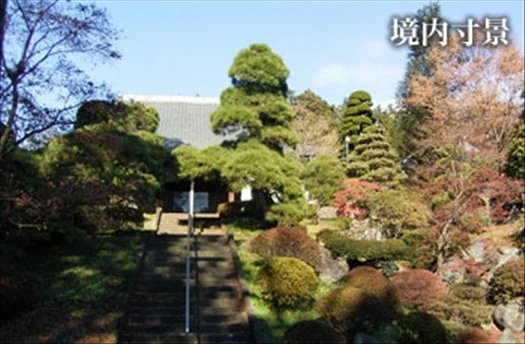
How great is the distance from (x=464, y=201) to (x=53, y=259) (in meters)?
11.5

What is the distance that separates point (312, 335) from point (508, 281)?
5775 millimetres

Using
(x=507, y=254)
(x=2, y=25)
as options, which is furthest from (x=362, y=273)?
(x=2, y=25)

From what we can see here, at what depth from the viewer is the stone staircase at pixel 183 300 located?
10.9 metres

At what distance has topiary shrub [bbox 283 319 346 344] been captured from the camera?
8.92 m

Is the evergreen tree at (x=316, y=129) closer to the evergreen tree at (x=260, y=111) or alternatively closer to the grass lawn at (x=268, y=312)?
the evergreen tree at (x=260, y=111)

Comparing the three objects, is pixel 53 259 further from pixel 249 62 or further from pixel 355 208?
pixel 355 208

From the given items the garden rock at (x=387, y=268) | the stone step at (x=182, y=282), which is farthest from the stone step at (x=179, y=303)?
the garden rock at (x=387, y=268)

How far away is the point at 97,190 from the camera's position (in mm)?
10852

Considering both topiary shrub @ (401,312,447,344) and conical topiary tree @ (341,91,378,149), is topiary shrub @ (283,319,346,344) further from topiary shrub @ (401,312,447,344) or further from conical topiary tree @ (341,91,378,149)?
conical topiary tree @ (341,91,378,149)

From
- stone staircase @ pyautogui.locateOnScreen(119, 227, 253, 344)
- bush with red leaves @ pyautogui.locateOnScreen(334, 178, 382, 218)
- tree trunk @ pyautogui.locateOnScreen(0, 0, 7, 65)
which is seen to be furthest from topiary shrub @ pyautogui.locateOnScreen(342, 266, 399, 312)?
tree trunk @ pyautogui.locateOnScreen(0, 0, 7, 65)

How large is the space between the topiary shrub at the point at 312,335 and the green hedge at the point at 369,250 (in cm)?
712

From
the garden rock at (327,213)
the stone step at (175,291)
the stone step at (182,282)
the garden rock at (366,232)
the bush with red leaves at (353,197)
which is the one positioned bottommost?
the stone step at (175,291)

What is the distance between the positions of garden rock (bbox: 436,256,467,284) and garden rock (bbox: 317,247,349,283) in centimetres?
267

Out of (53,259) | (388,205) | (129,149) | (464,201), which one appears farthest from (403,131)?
(53,259)
